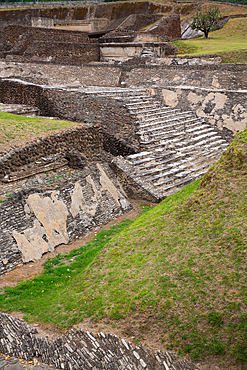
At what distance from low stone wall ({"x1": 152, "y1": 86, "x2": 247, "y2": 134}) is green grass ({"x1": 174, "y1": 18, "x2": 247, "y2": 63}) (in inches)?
146

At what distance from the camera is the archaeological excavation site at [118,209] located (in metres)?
3.83

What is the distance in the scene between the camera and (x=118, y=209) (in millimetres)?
7605

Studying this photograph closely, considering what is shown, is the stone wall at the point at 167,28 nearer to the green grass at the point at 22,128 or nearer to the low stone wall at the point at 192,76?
the low stone wall at the point at 192,76

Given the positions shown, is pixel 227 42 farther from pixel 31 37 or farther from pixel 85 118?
pixel 85 118

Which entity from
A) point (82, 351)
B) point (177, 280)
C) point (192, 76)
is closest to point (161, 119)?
point (192, 76)

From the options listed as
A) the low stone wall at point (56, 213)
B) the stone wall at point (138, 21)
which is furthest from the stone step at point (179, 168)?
the stone wall at point (138, 21)

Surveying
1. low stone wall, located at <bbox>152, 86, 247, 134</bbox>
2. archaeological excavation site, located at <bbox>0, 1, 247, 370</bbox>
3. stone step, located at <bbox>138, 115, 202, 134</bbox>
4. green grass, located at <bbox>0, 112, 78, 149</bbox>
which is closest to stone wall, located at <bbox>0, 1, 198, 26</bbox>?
archaeological excavation site, located at <bbox>0, 1, 247, 370</bbox>

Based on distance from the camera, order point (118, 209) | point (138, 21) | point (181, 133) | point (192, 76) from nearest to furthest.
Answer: point (118, 209)
point (181, 133)
point (192, 76)
point (138, 21)

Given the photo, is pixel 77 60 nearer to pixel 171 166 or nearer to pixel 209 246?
pixel 171 166

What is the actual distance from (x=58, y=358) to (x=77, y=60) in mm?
15440

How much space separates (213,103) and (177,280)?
8.15 meters

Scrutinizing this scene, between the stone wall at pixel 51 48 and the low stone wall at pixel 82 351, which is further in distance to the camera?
the stone wall at pixel 51 48

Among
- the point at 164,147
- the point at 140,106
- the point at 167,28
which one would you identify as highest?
the point at 167,28

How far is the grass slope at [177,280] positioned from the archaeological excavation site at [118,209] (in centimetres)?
2
